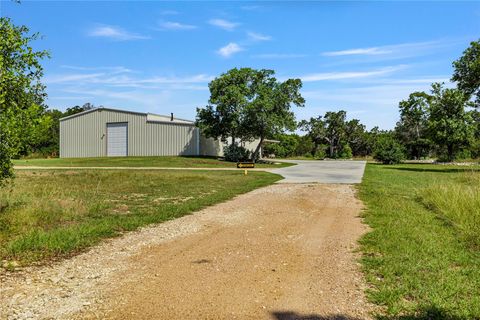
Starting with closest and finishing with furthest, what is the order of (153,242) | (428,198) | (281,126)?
(153,242)
(428,198)
(281,126)

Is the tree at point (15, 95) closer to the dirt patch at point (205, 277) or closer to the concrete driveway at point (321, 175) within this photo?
the dirt patch at point (205, 277)

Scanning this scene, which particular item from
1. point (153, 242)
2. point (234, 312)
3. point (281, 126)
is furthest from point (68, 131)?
point (234, 312)

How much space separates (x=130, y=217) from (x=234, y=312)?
17.9ft

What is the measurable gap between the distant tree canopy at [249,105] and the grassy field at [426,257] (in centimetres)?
2723

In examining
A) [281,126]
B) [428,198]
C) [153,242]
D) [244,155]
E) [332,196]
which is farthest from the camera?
[244,155]

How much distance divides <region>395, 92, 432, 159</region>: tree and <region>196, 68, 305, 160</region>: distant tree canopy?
15.6 meters

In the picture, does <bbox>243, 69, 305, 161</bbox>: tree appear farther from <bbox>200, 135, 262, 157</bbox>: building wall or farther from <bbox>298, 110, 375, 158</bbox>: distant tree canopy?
<bbox>298, 110, 375, 158</bbox>: distant tree canopy

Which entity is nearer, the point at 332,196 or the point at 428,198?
the point at 428,198

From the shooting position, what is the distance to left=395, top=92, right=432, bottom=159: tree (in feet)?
150

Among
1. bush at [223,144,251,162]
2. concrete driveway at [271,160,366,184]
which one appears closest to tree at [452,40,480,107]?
concrete driveway at [271,160,366,184]

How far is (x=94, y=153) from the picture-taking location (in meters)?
45.4

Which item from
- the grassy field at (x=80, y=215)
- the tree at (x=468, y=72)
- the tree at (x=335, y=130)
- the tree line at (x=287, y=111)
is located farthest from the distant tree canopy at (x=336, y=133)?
the grassy field at (x=80, y=215)

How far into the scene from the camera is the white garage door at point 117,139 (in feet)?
143

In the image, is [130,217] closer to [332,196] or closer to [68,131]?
[332,196]
